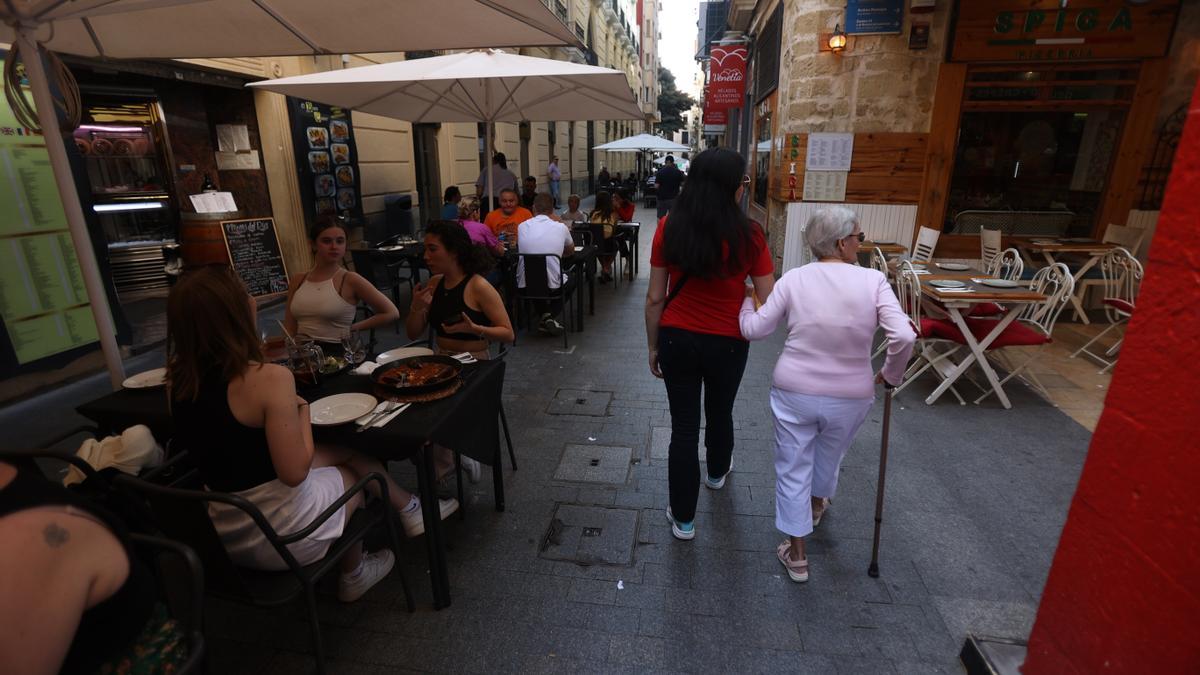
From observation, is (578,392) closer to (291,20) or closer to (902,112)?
(291,20)

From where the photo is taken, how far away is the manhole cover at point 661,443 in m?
3.59

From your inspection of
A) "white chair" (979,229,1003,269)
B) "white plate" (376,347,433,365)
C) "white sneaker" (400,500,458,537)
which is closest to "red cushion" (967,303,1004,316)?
"white chair" (979,229,1003,269)

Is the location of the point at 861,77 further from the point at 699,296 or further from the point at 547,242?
the point at 699,296

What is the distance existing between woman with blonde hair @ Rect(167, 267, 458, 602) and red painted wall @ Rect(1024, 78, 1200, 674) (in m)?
2.16

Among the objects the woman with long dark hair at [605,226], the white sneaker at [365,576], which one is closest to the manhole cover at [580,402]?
the white sneaker at [365,576]

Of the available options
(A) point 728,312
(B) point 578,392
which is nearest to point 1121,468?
(A) point 728,312

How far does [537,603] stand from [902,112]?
713 cm

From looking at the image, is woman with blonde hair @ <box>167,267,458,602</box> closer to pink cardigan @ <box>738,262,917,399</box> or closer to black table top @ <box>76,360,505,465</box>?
black table top @ <box>76,360,505,465</box>

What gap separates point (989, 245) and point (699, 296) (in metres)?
6.18

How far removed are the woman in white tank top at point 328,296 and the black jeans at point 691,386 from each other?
174 centimetres

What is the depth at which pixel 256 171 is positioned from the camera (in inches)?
271

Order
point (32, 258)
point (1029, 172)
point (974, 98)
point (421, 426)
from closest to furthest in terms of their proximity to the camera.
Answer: point (421, 426) → point (32, 258) → point (974, 98) → point (1029, 172)

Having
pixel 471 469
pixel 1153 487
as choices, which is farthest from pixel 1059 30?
pixel 471 469

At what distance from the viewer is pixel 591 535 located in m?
2.83
